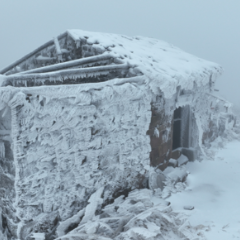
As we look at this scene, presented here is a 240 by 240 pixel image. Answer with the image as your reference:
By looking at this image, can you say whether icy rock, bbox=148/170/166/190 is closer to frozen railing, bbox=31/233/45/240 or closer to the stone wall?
the stone wall

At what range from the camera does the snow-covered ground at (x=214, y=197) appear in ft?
12.6

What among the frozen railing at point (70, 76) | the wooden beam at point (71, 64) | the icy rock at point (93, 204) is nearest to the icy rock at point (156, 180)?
the icy rock at point (93, 204)

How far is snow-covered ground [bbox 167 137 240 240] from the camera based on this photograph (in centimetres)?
385

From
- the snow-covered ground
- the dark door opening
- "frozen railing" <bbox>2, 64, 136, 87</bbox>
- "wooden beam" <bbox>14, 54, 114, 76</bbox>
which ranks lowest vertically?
the snow-covered ground

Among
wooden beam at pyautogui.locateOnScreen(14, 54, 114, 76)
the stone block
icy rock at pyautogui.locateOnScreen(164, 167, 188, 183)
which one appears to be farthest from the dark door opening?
wooden beam at pyautogui.locateOnScreen(14, 54, 114, 76)

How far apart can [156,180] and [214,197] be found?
109cm

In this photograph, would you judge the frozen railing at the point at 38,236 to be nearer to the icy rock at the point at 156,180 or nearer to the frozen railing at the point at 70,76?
the frozen railing at the point at 70,76

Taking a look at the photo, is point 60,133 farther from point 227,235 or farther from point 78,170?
point 227,235

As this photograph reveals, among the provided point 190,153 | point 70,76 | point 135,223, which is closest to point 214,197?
point 190,153

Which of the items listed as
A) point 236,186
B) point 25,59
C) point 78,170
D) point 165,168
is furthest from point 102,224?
point 25,59

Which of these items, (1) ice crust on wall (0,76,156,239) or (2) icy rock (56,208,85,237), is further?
(2) icy rock (56,208,85,237)

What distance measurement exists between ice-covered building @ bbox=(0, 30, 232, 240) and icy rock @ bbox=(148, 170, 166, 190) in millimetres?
156

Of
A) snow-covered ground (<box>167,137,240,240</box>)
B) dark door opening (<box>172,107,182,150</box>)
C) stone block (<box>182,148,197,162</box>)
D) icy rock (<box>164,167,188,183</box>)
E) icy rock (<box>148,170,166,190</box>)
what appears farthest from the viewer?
dark door opening (<box>172,107,182,150</box>)

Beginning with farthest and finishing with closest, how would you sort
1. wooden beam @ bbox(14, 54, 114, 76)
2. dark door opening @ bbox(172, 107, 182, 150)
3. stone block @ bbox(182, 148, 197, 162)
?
dark door opening @ bbox(172, 107, 182, 150)
stone block @ bbox(182, 148, 197, 162)
wooden beam @ bbox(14, 54, 114, 76)
